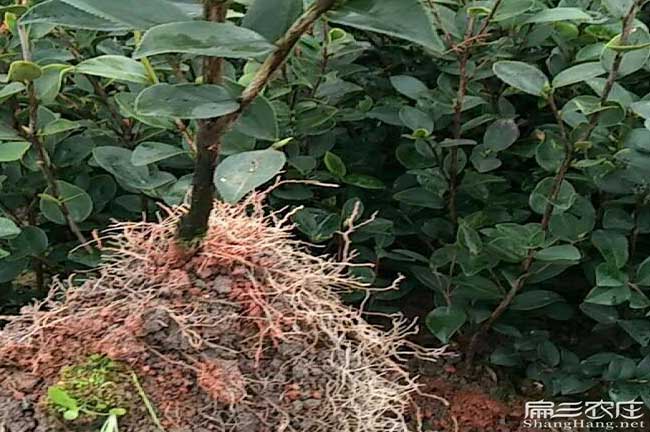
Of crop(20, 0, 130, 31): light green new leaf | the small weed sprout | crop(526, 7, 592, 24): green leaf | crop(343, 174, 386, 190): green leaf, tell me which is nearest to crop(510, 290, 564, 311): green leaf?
crop(343, 174, 386, 190): green leaf

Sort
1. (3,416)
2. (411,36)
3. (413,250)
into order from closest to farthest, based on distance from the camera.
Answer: (411,36)
(3,416)
(413,250)

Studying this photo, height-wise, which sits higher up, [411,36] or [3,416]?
[411,36]

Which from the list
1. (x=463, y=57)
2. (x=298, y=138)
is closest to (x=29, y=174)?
(x=298, y=138)

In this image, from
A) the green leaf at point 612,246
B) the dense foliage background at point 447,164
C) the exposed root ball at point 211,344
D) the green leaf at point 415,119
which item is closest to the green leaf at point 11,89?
the dense foliage background at point 447,164

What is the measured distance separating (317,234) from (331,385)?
33 centimetres

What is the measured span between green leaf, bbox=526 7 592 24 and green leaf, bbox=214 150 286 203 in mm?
422

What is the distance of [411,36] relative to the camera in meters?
0.54

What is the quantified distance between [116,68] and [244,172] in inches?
6.2

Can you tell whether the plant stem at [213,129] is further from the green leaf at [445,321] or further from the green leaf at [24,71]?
the green leaf at [445,321]

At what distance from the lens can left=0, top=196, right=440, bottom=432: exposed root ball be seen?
2.33 ft

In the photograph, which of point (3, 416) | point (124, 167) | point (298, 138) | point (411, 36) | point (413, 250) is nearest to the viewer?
point (411, 36)

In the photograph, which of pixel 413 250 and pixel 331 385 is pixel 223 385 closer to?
pixel 331 385

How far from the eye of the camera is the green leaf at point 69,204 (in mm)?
1022

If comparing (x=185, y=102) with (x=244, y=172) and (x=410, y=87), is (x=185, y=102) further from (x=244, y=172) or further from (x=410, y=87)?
(x=410, y=87)
